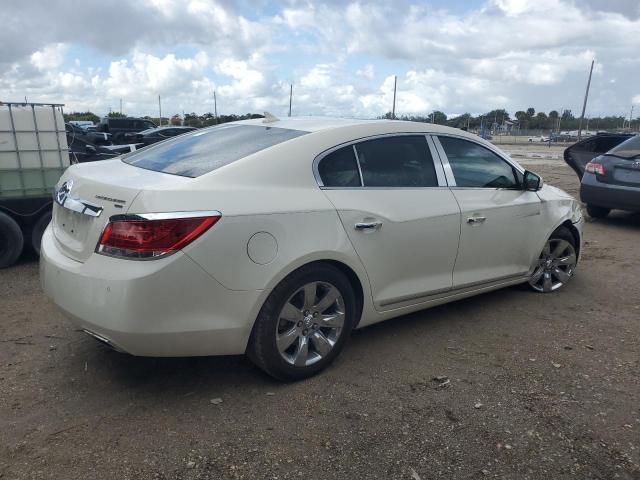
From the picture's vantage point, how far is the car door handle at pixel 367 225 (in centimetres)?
347

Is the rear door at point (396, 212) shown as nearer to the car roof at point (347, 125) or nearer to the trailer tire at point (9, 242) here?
the car roof at point (347, 125)

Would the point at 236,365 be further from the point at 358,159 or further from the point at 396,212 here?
the point at 358,159

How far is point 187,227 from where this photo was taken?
9.28ft

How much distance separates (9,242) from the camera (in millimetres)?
5855

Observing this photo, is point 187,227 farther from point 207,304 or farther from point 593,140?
point 593,140

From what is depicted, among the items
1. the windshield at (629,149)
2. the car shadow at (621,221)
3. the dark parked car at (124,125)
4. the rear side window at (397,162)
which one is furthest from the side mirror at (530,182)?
the dark parked car at (124,125)

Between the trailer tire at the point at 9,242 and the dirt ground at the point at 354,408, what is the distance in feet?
5.22

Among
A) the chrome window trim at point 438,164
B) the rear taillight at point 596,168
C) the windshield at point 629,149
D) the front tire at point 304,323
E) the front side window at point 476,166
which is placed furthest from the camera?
the rear taillight at point 596,168

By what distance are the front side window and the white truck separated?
4.22 meters

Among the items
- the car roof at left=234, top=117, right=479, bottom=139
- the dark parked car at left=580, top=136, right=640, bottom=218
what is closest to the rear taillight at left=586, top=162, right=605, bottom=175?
the dark parked car at left=580, top=136, right=640, bottom=218

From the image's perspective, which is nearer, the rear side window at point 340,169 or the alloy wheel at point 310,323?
the alloy wheel at point 310,323

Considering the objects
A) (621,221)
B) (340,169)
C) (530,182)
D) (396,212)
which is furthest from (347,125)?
(621,221)

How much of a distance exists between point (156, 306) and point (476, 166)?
2.75 m

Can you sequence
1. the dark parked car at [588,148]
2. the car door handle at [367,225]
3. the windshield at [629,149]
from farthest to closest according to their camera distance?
the dark parked car at [588,148] < the windshield at [629,149] < the car door handle at [367,225]
